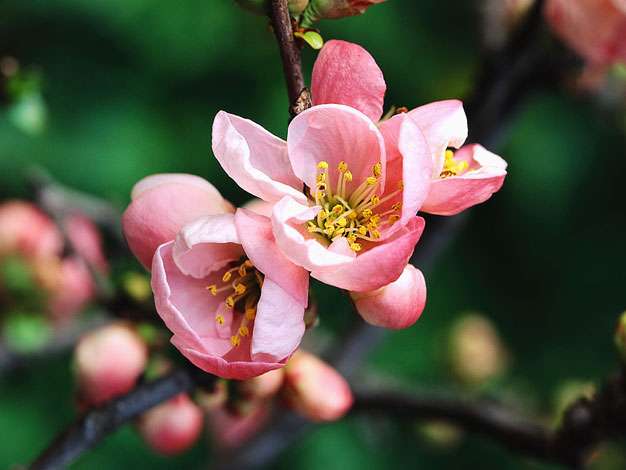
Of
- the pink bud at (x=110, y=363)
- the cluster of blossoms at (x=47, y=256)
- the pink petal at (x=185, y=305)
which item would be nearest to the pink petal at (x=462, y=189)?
the pink petal at (x=185, y=305)

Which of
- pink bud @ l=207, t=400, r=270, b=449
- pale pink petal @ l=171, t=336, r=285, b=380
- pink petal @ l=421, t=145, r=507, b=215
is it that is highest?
pink petal @ l=421, t=145, r=507, b=215

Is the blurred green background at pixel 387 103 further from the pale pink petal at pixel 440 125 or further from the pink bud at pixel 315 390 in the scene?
the pale pink petal at pixel 440 125

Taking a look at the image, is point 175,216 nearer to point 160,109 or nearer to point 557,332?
point 160,109

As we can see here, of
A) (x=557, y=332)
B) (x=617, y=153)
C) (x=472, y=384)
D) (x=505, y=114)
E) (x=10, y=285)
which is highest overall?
(x=505, y=114)

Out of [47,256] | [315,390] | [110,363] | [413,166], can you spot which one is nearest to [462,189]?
[413,166]

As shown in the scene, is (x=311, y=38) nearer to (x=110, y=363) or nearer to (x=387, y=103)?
(x=110, y=363)

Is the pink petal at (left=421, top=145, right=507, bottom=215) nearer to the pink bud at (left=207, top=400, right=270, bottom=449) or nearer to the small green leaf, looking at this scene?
the small green leaf

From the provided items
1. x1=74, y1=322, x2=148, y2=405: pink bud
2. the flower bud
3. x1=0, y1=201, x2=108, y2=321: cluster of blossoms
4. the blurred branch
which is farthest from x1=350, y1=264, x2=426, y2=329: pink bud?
the flower bud

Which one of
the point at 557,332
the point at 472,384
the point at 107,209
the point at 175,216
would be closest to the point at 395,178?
the point at 175,216
